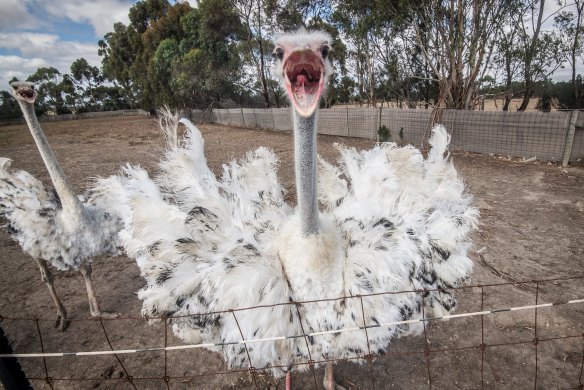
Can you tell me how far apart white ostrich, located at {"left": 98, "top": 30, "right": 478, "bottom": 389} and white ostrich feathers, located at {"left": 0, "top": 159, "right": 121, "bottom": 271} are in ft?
2.17

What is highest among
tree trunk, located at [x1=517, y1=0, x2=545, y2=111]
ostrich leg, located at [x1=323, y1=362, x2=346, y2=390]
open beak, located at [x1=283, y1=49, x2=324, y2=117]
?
tree trunk, located at [x1=517, y1=0, x2=545, y2=111]

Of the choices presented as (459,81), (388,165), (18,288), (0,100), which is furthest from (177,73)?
(0,100)

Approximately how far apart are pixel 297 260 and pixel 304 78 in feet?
2.93

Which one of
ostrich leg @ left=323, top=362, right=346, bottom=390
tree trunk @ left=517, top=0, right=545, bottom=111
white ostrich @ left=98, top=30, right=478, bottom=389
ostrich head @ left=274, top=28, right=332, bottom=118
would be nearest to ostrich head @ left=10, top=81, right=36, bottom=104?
white ostrich @ left=98, top=30, right=478, bottom=389

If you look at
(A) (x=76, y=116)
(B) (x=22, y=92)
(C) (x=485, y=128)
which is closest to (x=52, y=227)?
(B) (x=22, y=92)

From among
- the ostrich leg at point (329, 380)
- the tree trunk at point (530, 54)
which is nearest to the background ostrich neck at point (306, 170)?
the ostrich leg at point (329, 380)

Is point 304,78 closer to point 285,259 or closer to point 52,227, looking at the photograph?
point 285,259

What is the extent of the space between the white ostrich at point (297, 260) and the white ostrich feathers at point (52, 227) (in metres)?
0.66

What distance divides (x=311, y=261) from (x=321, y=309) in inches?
9.4

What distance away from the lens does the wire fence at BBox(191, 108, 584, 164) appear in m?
6.38

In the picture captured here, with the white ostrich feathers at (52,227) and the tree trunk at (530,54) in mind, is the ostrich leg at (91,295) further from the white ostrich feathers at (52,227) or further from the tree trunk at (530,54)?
the tree trunk at (530,54)

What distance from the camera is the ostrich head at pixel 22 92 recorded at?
3.00 meters

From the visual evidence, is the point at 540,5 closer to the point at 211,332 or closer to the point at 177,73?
the point at 211,332

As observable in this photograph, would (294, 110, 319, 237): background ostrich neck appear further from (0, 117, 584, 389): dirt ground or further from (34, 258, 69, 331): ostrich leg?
(34, 258, 69, 331): ostrich leg
